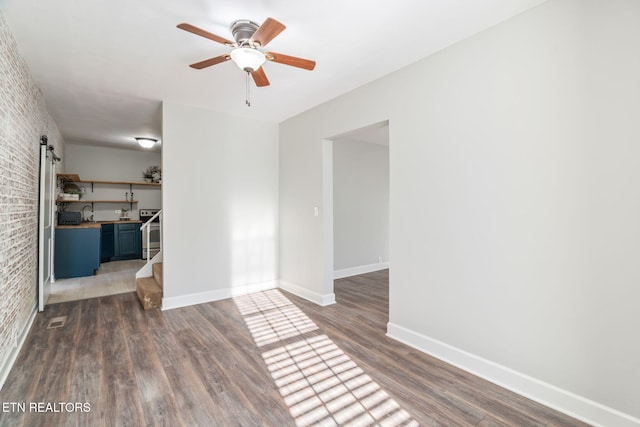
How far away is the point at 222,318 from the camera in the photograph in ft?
11.4

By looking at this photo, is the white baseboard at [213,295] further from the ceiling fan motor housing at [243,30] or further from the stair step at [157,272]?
the ceiling fan motor housing at [243,30]

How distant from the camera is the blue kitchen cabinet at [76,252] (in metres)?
5.23

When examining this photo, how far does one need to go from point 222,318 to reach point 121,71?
2.74 meters

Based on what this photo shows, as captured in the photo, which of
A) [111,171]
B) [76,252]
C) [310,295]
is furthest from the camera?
[111,171]

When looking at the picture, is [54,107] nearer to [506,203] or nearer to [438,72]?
[438,72]

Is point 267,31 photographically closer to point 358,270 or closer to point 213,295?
point 213,295

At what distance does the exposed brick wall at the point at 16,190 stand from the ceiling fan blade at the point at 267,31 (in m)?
1.76

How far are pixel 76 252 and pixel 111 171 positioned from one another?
2.36 metres

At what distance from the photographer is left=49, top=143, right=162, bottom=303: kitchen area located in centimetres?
530

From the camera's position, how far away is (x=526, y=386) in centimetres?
204

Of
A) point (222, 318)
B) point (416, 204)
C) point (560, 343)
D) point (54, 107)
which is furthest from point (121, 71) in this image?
point (560, 343)

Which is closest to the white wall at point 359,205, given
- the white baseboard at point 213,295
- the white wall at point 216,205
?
the white wall at point 216,205

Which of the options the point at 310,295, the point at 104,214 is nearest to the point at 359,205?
the point at 310,295

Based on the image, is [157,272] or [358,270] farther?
[358,270]
